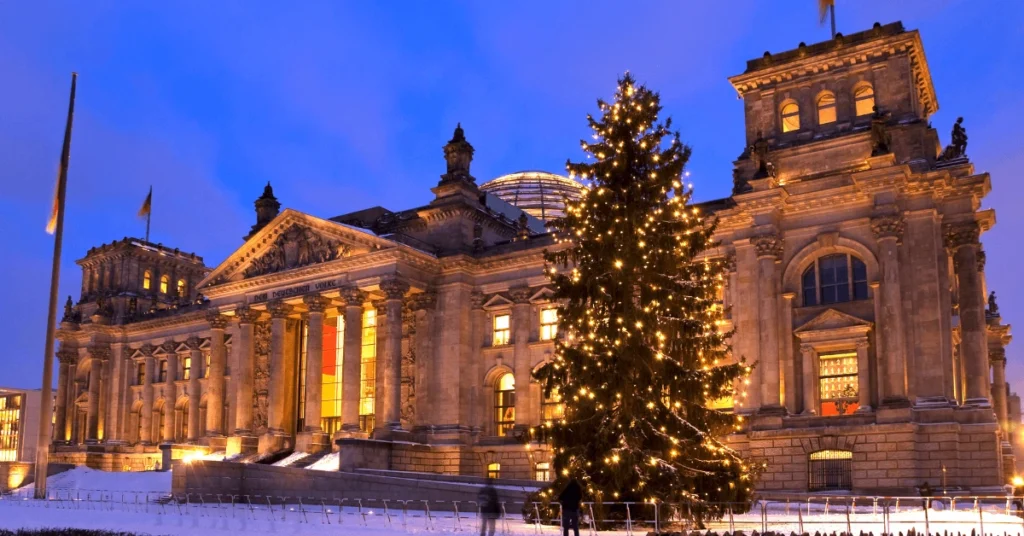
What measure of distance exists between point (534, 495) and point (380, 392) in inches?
1043

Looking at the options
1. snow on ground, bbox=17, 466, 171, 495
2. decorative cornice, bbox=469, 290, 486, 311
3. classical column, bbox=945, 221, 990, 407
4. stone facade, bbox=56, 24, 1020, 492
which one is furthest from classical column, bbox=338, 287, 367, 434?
classical column, bbox=945, 221, 990, 407

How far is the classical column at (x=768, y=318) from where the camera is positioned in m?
43.3

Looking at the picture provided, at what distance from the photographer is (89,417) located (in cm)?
7562

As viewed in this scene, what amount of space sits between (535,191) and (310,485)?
41.5 meters

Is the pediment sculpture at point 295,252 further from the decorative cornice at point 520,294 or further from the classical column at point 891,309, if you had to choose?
the classical column at point 891,309

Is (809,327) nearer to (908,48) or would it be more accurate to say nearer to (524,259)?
(908,48)

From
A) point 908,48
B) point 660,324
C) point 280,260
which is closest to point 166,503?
point 280,260

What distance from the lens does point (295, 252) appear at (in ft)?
190

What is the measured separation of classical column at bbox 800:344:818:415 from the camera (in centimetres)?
4290

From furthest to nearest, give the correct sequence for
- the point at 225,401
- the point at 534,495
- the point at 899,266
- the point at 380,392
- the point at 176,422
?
the point at 176,422
the point at 225,401
the point at 380,392
the point at 899,266
the point at 534,495

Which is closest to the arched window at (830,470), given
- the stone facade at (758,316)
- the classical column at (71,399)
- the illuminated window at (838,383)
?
the stone facade at (758,316)

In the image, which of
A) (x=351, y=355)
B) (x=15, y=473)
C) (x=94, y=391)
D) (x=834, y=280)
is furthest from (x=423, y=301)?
(x=15, y=473)

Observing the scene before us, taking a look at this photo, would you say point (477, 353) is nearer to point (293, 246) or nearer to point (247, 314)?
point (293, 246)

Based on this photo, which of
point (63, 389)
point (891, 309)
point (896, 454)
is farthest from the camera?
point (63, 389)
